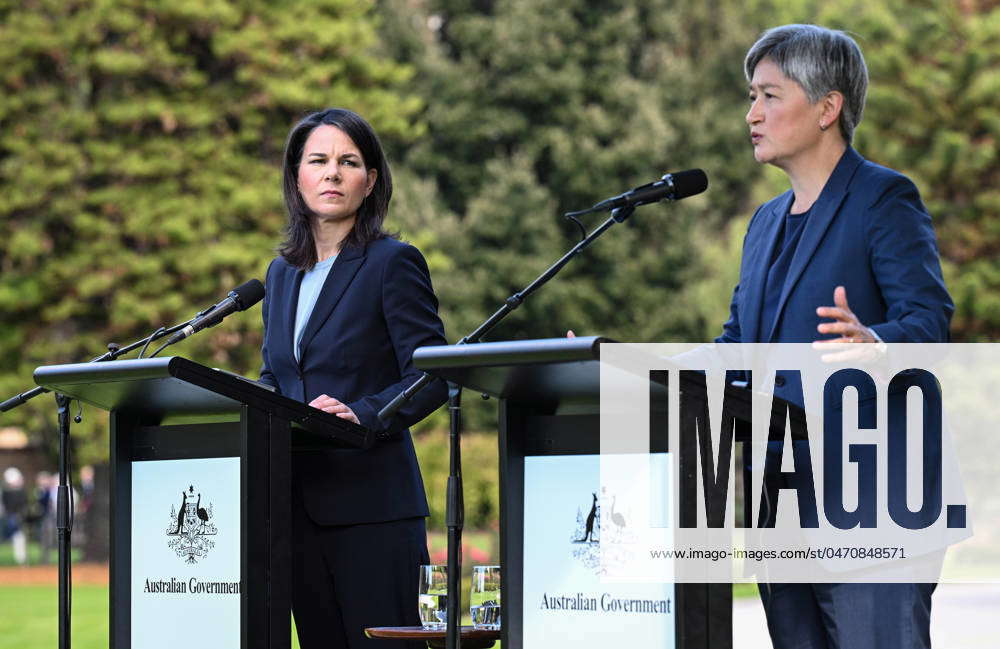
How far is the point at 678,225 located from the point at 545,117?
3.40m

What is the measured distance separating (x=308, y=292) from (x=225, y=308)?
278 mm

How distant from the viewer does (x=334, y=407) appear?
378 centimetres

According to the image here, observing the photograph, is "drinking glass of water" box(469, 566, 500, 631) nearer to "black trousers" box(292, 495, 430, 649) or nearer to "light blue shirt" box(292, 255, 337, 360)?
"black trousers" box(292, 495, 430, 649)

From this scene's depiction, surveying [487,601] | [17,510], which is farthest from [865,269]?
[17,510]

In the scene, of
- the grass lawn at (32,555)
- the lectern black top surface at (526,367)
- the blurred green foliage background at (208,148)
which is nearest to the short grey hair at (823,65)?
the lectern black top surface at (526,367)

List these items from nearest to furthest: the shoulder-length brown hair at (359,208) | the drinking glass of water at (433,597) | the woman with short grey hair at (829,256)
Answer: the woman with short grey hair at (829,256) → the drinking glass of water at (433,597) → the shoulder-length brown hair at (359,208)

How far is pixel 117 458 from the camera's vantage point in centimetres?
381

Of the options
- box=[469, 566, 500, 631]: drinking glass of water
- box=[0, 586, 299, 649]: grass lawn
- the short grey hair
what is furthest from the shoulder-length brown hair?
box=[0, 586, 299, 649]: grass lawn

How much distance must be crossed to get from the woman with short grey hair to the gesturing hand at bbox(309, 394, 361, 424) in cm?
99

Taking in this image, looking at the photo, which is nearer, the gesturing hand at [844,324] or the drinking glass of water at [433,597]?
the gesturing hand at [844,324]

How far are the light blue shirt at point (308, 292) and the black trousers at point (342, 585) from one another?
0.55 m

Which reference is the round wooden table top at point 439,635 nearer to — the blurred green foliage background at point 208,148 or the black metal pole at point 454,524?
the black metal pole at point 454,524

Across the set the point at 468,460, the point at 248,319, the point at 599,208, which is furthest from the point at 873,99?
the point at 599,208

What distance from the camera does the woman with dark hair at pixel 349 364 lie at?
3928mm
